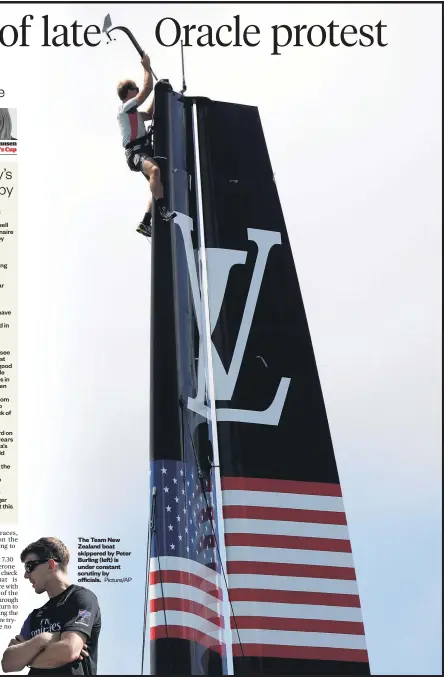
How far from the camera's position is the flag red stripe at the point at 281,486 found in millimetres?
8945

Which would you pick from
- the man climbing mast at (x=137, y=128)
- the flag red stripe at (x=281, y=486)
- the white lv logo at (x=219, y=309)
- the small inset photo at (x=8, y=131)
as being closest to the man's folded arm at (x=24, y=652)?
the flag red stripe at (x=281, y=486)

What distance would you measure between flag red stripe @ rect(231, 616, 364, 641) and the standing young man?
0.84 metres

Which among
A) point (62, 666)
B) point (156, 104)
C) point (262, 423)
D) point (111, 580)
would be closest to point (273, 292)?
point (262, 423)

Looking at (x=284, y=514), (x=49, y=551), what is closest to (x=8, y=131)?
(x=49, y=551)

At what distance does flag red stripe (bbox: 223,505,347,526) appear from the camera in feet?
29.1

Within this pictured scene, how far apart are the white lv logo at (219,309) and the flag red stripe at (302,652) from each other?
4.50ft

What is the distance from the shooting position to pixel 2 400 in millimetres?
9750

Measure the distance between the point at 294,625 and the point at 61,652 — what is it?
1.41 meters

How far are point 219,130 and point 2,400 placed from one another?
2.26 metres

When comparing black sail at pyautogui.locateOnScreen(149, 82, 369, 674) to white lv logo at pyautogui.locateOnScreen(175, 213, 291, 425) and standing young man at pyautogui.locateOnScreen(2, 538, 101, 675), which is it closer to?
white lv logo at pyautogui.locateOnScreen(175, 213, 291, 425)

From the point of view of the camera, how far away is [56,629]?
8.27 metres

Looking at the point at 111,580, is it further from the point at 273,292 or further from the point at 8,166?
the point at 8,166

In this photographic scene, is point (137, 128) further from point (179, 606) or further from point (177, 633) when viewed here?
point (177, 633)

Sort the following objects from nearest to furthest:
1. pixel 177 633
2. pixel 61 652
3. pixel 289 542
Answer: pixel 61 652, pixel 177 633, pixel 289 542
